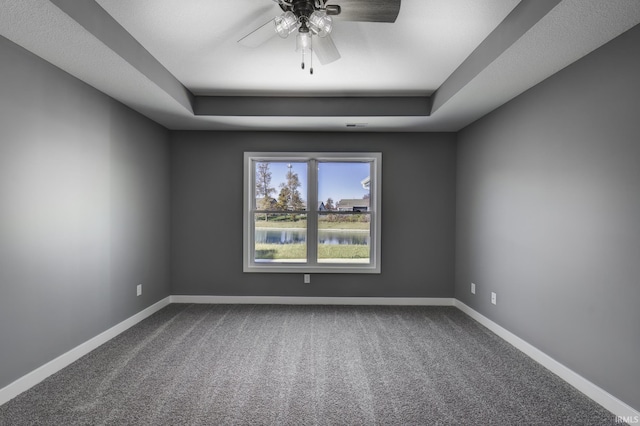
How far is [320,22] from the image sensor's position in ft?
6.57

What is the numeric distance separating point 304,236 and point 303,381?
2.50m

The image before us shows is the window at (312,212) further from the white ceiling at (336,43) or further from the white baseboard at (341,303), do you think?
the white ceiling at (336,43)

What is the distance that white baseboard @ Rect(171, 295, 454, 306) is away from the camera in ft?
15.5

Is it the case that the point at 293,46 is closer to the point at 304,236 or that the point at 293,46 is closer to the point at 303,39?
the point at 303,39

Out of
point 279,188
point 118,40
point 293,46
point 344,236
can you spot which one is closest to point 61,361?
point 118,40

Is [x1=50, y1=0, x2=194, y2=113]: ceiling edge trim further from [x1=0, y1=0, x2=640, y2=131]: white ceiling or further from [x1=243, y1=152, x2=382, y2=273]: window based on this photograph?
[x1=243, y1=152, x2=382, y2=273]: window

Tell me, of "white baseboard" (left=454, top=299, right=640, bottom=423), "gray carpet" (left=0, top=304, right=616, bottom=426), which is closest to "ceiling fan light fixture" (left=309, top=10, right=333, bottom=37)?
"gray carpet" (left=0, top=304, right=616, bottom=426)

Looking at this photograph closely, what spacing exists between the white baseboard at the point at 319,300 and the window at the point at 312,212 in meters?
0.47

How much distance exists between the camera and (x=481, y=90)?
314 centimetres

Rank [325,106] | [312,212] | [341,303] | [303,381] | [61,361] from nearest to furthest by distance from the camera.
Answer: [303,381] < [61,361] < [325,106] < [341,303] < [312,212]

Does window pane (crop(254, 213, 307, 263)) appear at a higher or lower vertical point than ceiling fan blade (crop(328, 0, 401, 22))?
lower

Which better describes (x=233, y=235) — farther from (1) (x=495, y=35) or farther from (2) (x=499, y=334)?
(1) (x=495, y=35)

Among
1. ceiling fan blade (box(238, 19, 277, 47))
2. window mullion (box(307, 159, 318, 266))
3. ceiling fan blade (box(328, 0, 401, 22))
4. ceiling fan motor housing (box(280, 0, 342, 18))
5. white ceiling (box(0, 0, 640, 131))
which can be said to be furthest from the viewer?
window mullion (box(307, 159, 318, 266))

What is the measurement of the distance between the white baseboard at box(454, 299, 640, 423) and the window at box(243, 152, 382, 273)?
74.0 inches
